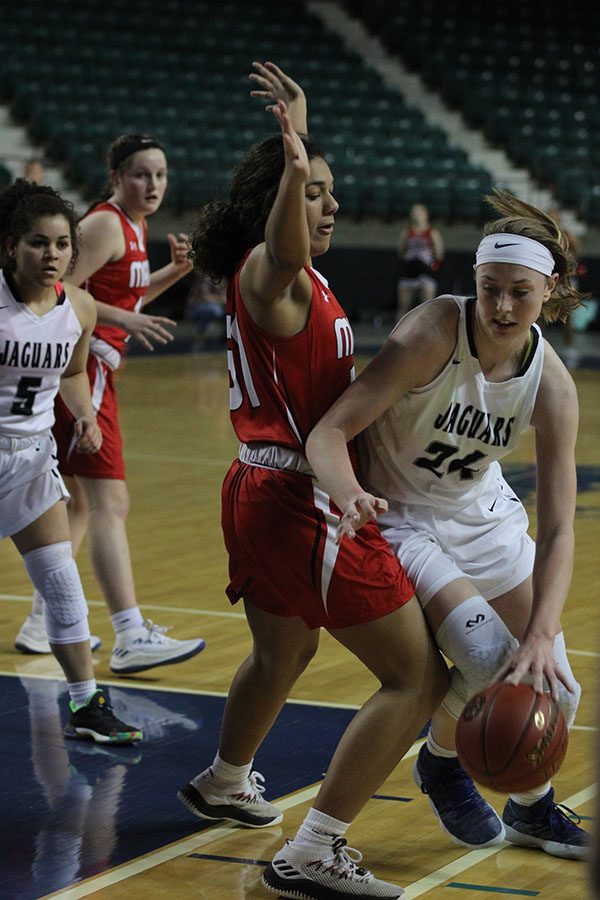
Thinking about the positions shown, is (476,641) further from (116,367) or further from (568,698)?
(116,367)

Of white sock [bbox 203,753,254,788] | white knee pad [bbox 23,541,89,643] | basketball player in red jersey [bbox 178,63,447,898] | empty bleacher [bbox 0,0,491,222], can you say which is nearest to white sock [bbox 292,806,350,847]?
basketball player in red jersey [bbox 178,63,447,898]

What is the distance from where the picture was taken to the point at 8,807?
11.6 ft

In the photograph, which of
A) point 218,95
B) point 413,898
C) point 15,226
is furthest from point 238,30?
point 413,898

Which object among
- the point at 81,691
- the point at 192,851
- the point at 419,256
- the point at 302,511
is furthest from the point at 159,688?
the point at 419,256

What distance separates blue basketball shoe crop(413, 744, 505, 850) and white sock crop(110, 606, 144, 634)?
1.59m

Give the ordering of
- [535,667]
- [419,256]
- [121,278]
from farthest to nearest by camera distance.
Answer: [419,256] → [121,278] → [535,667]

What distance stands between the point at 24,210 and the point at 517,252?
Answer: 1587 millimetres

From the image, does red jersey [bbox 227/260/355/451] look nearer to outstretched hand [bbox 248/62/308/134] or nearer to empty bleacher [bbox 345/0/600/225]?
outstretched hand [bbox 248/62/308/134]

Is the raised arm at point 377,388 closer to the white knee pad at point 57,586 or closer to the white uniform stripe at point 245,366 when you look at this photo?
the white uniform stripe at point 245,366

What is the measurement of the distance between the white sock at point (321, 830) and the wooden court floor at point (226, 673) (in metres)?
0.16

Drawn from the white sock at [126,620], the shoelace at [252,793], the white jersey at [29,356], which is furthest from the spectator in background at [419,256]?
the shoelace at [252,793]

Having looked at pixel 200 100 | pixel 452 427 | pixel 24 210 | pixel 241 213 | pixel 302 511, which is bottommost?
pixel 302 511

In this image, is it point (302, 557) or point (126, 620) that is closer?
point (302, 557)

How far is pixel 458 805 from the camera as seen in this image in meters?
3.35
